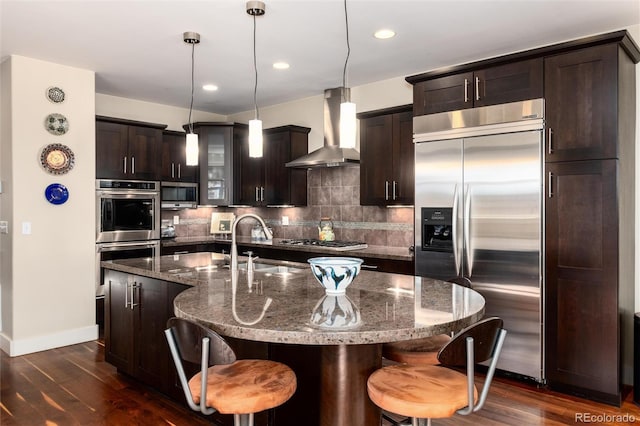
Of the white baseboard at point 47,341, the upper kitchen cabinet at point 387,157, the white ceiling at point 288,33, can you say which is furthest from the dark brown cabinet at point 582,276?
the white baseboard at point 47,341

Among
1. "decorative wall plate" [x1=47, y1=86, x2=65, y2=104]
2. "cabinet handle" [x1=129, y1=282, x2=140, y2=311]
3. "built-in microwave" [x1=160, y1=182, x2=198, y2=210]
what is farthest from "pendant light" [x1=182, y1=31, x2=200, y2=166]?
"built-in microwave" [x1=160, y1=182, x2=198, y2=210]

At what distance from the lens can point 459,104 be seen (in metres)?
3.79

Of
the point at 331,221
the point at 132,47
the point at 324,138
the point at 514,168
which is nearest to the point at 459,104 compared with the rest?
the point at 514,168

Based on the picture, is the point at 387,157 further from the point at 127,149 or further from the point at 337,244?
the point at 127,149

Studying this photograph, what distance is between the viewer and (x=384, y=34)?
3541 mm

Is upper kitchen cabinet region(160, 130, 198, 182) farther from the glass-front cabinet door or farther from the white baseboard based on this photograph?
the white baseboard

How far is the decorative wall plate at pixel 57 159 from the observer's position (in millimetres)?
4285

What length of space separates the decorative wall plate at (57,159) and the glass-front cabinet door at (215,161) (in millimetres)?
1744

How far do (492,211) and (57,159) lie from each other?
3956mm

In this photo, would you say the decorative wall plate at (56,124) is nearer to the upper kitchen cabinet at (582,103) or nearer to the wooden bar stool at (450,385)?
the wooden bar stool at (450,385)

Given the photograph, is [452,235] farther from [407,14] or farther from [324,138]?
[324,138]

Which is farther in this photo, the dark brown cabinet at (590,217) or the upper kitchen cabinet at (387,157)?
the upper kitchen cabinet at (387,157)

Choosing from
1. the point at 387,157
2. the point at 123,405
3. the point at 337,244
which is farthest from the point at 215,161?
the point at 123,405

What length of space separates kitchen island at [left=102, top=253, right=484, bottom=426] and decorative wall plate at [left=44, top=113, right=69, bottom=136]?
266cm
